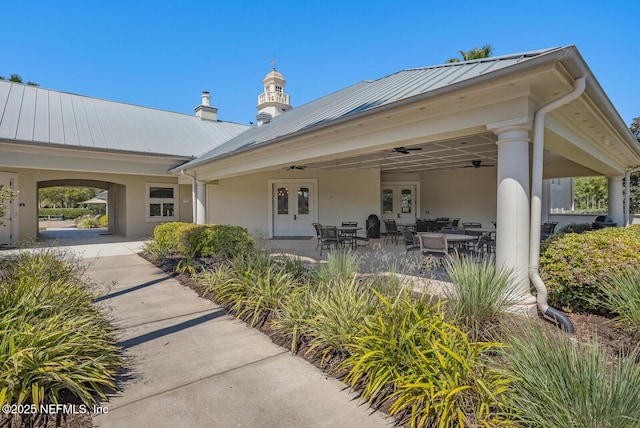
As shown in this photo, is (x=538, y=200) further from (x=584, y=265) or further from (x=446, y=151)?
(x=446, y=151)

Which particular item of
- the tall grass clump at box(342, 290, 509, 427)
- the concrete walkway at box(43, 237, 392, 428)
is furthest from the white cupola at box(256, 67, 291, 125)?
the tall grass clump at box(342, 290, 509, 427)

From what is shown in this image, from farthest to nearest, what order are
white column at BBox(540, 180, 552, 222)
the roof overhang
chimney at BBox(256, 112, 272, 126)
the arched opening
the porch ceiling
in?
chimney at BBox(256, 112, 272, 126) < the arched opening < white column at BBox(540, 180, 552, 222) < the porch ceiling < the roof overhang

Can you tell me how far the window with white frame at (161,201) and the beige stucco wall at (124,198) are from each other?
194 millimetres

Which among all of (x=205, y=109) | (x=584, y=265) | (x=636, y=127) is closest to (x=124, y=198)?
(x=205, y=109)

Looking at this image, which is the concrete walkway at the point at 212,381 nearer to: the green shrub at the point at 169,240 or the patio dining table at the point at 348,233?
the green shrub at the point at 169,240

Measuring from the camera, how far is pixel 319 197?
15.2m

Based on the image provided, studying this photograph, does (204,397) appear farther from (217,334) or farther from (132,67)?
(132,67)

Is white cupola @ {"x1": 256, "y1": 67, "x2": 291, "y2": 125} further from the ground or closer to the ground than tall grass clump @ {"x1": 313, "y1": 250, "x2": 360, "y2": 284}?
further from the ground

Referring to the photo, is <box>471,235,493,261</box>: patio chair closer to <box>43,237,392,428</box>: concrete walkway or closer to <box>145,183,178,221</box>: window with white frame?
<box>43,237,392,428</box>: concrete walkway

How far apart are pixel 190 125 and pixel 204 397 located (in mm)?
16947

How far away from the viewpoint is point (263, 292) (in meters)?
4.81

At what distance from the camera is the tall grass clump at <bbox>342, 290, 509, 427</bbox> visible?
2287 millimetres

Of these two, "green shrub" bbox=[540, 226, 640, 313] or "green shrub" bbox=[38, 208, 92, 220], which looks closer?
"green shrub" bbox=[540, 226, 640, 313]

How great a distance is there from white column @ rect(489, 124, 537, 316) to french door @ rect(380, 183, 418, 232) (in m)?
12.3
